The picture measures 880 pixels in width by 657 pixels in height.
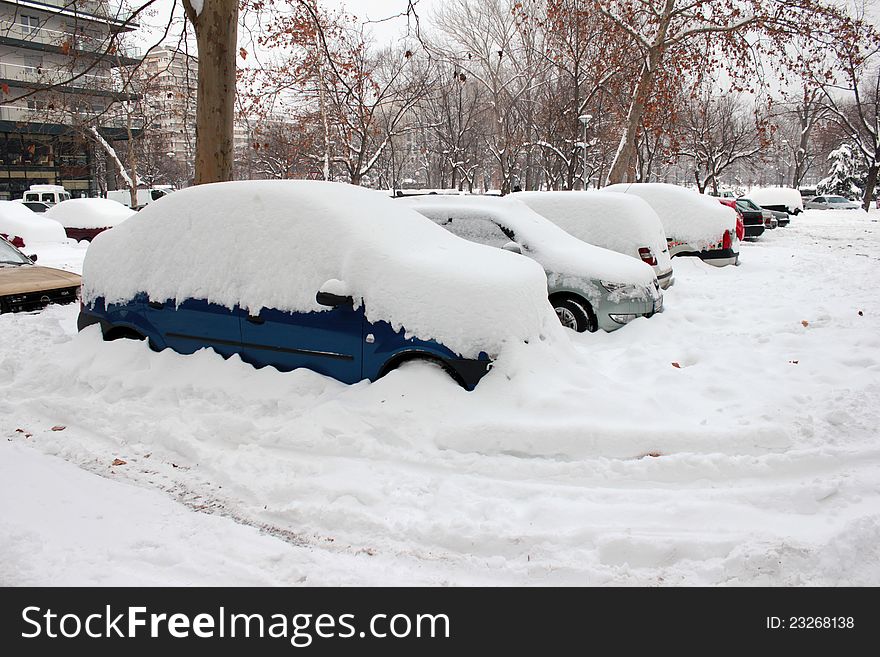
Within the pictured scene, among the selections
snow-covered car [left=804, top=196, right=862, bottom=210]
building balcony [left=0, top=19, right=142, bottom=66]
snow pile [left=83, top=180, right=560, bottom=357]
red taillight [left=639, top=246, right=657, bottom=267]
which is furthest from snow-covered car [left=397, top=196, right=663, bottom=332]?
snow-covered car [left=804, top=196, right=862, bottom=210]

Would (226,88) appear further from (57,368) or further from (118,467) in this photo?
(118,467)

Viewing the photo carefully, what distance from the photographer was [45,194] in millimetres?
36281

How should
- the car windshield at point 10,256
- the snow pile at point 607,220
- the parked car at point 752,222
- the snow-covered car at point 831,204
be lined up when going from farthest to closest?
1. the snow-covered car at point 831,204
2. the parked car at point 752,222
3. the snow pile at point 607,220
4. the car windshield at point 10,256

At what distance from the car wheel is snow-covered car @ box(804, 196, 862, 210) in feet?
145

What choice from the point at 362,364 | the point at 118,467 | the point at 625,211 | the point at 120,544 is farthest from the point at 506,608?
the point at 625,211

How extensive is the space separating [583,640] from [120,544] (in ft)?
7.71

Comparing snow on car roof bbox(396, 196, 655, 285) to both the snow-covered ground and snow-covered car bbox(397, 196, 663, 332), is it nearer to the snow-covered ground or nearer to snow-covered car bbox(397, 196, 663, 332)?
snow-covered car bbox(397, 196, 663, 332)

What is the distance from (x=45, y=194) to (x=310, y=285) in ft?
129

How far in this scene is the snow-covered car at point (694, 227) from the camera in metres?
13.0

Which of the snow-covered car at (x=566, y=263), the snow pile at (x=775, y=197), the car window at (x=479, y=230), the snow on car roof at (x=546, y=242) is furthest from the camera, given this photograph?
the snow pile at (x=775, y=197)

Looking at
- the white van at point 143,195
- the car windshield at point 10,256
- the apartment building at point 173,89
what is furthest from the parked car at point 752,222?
the white van at point 143,195

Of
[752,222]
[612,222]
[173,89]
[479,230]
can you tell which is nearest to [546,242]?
[479,230]

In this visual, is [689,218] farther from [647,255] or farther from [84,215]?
[84,215]

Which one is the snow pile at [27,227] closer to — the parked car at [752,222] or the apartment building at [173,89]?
the apartment building at [173,89]
